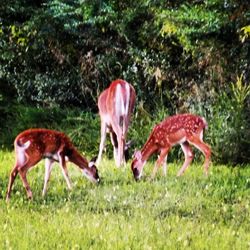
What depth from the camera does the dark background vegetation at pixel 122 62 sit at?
11.7 metres

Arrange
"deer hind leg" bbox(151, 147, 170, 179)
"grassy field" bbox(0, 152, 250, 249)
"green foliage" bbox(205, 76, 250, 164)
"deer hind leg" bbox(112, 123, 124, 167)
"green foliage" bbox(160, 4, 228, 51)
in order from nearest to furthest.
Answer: "grassy field" bbox(0, 152, 250, 249)
"deer hind leg" bbox(151, 147, 170, 179)
"deer hind leg" bbox(112, 123, 124, 167)
"green foliage" bbox(205, 76, 250, 164)
"green foliage" bbox(160, 4, 228, 51)

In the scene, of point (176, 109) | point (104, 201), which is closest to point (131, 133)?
point (176, 109)

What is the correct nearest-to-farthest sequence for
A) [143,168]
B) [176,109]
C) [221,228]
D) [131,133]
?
[221,228], [143,168], [131,133], [176,109]

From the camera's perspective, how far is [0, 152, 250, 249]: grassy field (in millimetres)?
6711

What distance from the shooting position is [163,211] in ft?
25.3

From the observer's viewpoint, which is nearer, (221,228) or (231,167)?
(221,228)

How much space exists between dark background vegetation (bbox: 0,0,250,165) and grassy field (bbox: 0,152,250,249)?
222 centimetres

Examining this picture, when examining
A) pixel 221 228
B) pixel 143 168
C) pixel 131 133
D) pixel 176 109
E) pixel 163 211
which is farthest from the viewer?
pixel 176 109

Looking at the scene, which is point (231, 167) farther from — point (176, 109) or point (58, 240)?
point (58, 240)

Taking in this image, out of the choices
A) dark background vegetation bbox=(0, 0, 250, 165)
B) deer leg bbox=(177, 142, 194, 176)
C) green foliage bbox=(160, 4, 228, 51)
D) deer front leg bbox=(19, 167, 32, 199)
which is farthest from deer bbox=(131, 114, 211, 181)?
green foliage bbox=(160, 4, 228, 51)

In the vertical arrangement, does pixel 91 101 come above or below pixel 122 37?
below

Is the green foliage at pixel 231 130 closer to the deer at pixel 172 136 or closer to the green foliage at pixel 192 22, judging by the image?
the green foliage at pixel 192 22

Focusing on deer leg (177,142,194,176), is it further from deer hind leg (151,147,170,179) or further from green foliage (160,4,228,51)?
green foliage (160,4,228,51)

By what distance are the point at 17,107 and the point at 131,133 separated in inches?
105
